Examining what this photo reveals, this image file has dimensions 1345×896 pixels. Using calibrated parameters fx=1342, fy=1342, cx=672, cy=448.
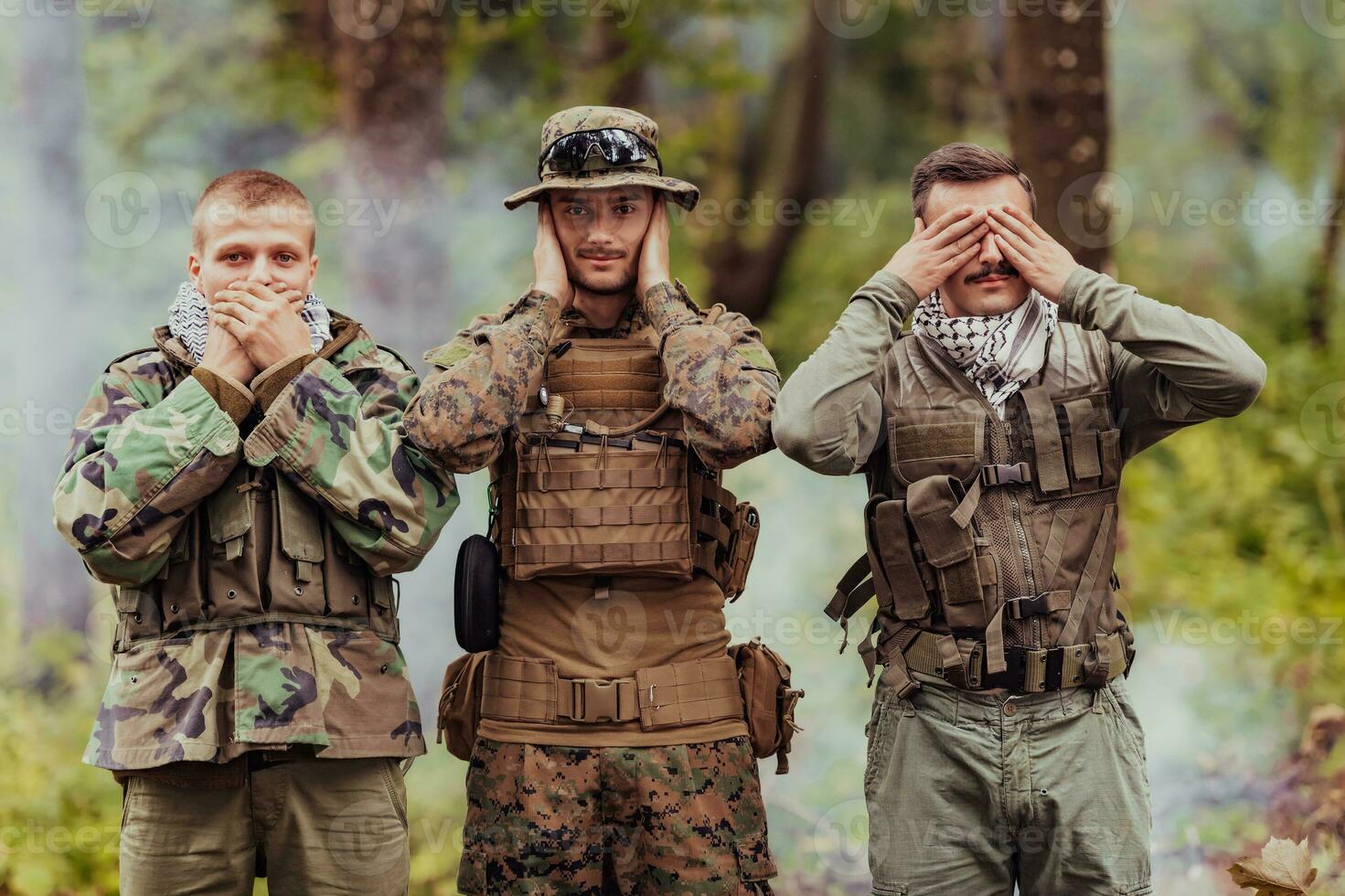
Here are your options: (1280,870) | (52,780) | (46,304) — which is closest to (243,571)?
(1280,870)

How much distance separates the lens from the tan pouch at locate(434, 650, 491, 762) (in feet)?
11.7

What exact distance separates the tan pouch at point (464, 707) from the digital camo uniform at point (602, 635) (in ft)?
0.36

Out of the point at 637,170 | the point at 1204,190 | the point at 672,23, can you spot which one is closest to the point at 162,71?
the point at 672,23

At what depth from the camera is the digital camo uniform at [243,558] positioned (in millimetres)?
3098

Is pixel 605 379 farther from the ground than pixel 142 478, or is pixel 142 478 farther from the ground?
pixel 605 379

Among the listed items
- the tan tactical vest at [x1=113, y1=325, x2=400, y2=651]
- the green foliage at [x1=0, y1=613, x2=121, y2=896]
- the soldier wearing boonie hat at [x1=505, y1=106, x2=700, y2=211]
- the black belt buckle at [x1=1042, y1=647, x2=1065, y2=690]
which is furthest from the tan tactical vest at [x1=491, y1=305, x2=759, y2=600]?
the green foliage at [x1=0, y1=613, x2=121, y2=896]

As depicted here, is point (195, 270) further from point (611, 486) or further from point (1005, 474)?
point (1005, 474)

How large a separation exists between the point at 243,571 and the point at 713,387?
48.3 inches

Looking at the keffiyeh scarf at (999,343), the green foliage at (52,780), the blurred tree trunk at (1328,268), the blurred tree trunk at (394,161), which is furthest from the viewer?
the blurred tree trunk at (1328,268)

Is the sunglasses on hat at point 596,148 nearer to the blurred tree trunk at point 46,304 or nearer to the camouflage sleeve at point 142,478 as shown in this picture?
the camouflage sleeve at point 142,478

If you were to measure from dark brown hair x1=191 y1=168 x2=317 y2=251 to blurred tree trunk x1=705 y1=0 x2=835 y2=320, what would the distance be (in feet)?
19.3

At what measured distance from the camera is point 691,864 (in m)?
3.29

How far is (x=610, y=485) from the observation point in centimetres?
340

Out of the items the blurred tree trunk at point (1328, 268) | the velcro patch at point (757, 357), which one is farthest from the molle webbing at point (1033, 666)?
the blurred tree trunk at point (1328, 268)
